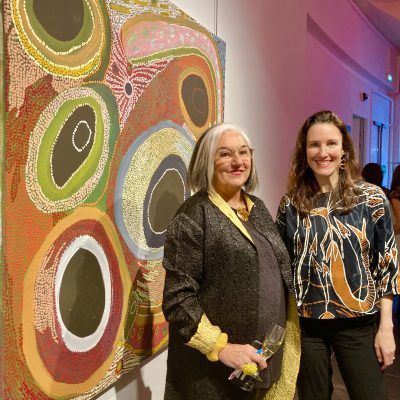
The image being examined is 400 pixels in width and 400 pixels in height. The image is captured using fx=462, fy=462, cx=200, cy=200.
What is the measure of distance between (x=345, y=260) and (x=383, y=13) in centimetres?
575

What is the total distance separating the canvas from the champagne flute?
1.60 ft

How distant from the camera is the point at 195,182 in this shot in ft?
5.24

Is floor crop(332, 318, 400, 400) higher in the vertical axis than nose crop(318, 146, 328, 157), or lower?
lower

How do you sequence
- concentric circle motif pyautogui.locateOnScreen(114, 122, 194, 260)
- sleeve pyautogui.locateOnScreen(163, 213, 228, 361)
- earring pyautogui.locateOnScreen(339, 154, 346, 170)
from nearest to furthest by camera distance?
sleeve pyautogui.locateOnScreen(163, 213, 228, 361), concentric circle motif pyautogui.locateOnScreen(114, 122, 194, 260), earring pyautogui.locateOnScreen(339, 154, 346, 170)

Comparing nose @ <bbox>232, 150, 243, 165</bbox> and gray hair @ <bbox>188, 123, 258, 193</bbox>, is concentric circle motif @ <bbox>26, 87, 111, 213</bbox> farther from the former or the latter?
nose @ <bbox>232, 150, 243, 165</bbox>

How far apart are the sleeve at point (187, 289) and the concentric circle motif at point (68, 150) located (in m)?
0.33

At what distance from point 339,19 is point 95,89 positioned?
4.84m

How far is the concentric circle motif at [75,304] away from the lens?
1317mm

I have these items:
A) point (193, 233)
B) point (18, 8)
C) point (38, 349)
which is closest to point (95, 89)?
point (18, 8)

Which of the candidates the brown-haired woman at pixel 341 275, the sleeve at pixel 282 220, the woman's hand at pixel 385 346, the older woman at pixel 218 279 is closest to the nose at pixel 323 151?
the brown-haired woman at pixel 341 275

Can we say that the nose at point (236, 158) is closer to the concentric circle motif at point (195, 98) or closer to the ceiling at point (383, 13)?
the concentric circle motif at point (195, 98)

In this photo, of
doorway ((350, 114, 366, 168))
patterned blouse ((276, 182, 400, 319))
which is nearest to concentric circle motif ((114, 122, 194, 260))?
patterned blouse ((276, 182, 400, 319))

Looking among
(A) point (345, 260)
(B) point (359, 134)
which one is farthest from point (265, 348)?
(B) point (359, 134)

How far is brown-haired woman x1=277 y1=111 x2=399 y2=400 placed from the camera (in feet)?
6.03
